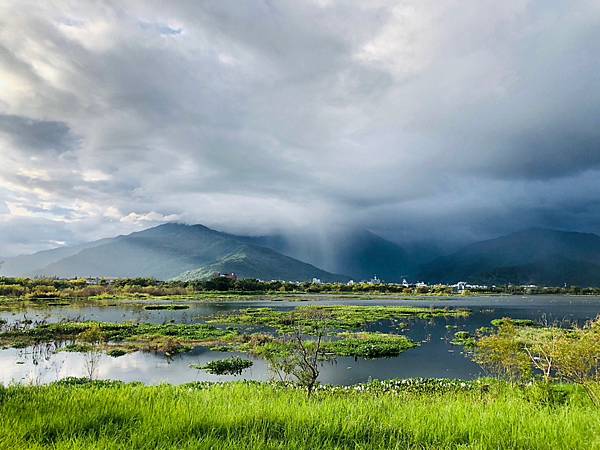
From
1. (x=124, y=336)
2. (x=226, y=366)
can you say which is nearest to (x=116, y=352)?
(x=124, y=336)

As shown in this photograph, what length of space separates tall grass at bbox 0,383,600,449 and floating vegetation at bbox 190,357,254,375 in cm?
2093

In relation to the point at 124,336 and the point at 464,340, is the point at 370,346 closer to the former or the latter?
the point at 464,340

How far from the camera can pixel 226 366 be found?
90.0ft

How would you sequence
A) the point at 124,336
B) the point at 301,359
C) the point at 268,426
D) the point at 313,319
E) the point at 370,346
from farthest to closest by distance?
1. the point at 313,319
2. the point at 124,336
3. the point at 370,346
4. the point at 301,359
5. the point at 268,426

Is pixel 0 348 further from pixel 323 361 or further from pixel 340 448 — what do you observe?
pixel 340 448

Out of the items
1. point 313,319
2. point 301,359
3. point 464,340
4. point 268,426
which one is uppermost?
point 268,426

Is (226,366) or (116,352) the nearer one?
(226,366)

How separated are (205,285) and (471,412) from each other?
138125 millimetres

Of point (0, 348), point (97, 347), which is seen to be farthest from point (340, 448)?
point (0, 348)

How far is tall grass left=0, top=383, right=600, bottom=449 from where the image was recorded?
4.75 m

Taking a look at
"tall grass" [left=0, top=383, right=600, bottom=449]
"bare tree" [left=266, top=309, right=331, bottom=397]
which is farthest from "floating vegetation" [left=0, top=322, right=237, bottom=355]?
"tall grass" [left=0, top=383, right=600, bottom=449]

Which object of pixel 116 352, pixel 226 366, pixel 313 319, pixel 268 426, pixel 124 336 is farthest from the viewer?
pixel 313 319

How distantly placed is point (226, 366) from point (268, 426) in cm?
2343

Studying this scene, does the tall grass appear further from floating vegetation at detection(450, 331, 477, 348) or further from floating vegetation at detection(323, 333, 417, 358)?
floating vegetation at detection(450, 331, 477, 348)
